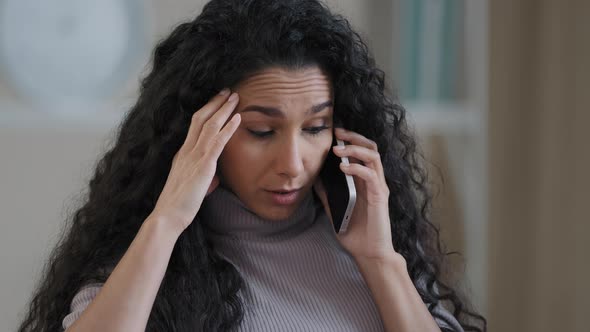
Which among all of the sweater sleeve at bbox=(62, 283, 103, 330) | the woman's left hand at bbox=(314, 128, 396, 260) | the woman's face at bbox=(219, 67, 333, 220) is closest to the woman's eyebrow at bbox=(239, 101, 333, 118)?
the woman's face at bbox=(219, 67, 333, 220)

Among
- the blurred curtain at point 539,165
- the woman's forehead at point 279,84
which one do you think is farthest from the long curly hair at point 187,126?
the blurred curtain at point 539,165

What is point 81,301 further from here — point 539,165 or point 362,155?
point 539,165

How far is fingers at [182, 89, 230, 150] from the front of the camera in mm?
1388

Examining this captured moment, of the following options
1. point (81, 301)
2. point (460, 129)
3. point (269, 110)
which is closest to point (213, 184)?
point (269, 110)

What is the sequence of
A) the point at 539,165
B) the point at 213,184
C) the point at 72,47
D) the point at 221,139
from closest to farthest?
the point at 221,139, the point at 213,184, the point at 539,165, the point at 72,47

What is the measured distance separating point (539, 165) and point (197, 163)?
1.13 m

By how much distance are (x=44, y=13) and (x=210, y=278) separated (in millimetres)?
1232

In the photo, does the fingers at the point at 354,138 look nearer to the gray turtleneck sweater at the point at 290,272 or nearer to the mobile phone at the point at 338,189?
the mobile phone at the point at 338,189

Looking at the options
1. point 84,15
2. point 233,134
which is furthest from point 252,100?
point 84,15

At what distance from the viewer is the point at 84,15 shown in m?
2.35

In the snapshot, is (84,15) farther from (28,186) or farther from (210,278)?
(210,278)

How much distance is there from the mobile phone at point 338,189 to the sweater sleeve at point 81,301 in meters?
0.44

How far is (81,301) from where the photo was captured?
4.55 ft

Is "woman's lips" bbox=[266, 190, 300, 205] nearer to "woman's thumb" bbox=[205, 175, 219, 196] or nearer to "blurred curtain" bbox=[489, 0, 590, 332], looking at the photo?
"woman's thumb" bbox=[205, 175, 219, 196]
